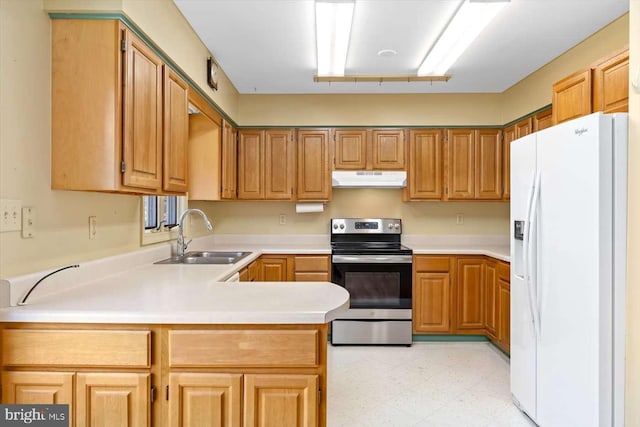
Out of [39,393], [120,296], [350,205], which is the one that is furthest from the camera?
[350,205]

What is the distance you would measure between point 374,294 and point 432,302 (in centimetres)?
57

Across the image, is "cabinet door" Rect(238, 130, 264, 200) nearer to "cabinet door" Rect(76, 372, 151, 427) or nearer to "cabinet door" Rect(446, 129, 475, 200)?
"cabinet door" Rect(446, 129, 475, 200)

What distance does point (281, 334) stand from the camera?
1452 mm

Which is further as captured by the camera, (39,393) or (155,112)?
(155,112)

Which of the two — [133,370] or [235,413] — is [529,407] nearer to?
[235,413]

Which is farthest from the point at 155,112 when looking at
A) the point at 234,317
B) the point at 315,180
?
the point at 315,180

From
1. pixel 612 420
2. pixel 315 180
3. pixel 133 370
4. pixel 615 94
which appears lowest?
pixel 612 420

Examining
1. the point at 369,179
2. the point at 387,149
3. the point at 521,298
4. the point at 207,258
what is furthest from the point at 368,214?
the point at 521,298

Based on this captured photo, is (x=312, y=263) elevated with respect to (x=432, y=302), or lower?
elevated

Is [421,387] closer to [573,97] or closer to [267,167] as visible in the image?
[573,97]

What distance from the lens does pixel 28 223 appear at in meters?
1.60

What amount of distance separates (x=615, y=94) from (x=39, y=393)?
2953mm

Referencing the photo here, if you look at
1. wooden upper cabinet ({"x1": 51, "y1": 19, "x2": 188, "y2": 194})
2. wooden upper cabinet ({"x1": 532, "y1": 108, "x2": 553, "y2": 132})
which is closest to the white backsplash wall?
wooden upper cabinet ({"x1": 532, "y1": 108, "x2": 553, "y2": 132})

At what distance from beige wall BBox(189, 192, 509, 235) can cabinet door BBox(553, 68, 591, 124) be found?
1.85 meters
